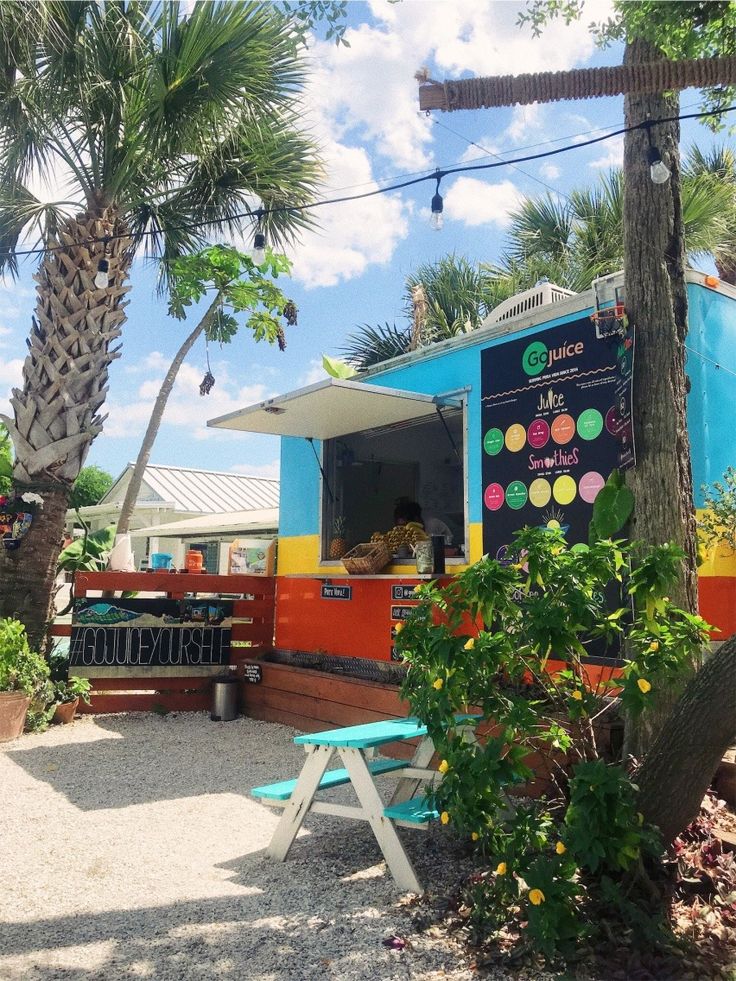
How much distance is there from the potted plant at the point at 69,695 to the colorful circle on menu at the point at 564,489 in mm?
5006

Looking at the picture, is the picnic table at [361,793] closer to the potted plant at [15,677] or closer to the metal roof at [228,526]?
the potted plant at [15,677]

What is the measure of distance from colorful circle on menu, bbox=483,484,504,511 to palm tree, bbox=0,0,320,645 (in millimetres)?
3314

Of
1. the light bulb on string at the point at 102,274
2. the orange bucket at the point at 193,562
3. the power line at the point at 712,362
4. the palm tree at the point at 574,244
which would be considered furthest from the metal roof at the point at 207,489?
the power line at the point at 712,362

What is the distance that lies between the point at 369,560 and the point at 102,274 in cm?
416

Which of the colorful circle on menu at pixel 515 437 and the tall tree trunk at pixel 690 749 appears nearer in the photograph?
the tall tree trunk at pixel 690 749

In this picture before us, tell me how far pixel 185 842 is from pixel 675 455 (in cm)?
343

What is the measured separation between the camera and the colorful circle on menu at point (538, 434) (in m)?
6.02

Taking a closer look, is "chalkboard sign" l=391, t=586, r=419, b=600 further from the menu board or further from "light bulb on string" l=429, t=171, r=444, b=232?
"light bulb on string" l=429, t=171, r=444, b=232

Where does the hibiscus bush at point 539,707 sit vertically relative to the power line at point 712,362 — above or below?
below

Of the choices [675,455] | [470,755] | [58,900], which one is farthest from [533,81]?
[58,900]

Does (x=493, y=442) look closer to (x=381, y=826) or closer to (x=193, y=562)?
(x=381, y=826)

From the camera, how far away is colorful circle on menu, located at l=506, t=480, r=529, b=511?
6117mm

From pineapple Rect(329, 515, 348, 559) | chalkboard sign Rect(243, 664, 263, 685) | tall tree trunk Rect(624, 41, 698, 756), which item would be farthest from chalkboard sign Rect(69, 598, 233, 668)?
tall tree trunk Rect(624, 41, 698, 756)

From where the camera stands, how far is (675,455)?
4.23 meters
